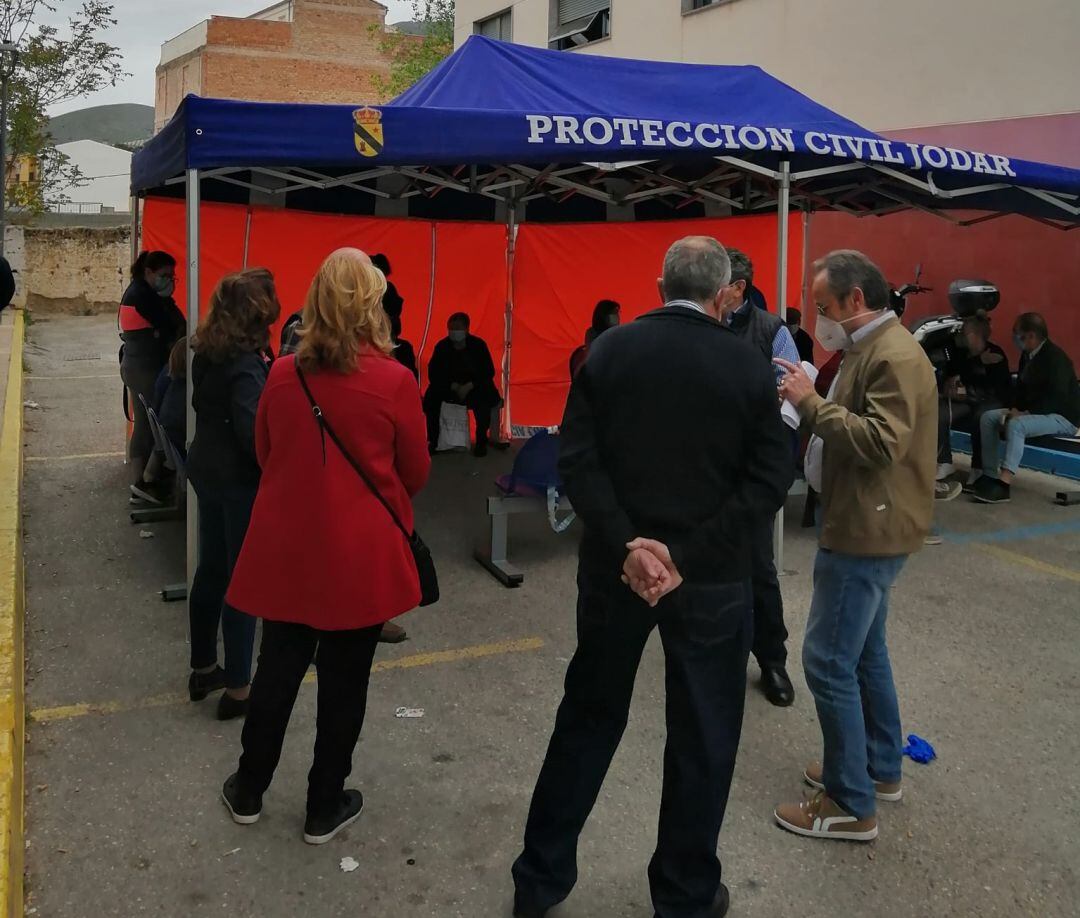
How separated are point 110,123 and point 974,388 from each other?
103 metres

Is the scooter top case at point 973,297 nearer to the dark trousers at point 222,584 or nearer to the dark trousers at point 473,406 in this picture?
the dark trousers at point 473,406

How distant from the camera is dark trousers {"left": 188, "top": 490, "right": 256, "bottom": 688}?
387 cm

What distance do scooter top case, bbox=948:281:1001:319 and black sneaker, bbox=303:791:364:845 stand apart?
840 cm

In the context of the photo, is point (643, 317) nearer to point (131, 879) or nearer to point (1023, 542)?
point (131, 879)

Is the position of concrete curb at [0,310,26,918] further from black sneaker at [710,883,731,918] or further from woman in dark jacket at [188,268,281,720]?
black sneaker at [710,883,731,918]

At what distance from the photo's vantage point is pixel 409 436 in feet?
9.93

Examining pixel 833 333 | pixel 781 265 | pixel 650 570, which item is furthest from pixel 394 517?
pixel 781 265

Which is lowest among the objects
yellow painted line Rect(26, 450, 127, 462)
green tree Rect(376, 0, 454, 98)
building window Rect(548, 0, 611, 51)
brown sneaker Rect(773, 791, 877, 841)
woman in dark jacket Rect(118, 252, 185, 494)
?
brown sneaker Rect(773, 791, 877, 841)

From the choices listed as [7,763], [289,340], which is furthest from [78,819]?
[289,340]

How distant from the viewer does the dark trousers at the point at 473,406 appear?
951 centimetres

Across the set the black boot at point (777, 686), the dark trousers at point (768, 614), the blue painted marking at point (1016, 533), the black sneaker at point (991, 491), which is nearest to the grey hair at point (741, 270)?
the dark trousers at point (768, 614)

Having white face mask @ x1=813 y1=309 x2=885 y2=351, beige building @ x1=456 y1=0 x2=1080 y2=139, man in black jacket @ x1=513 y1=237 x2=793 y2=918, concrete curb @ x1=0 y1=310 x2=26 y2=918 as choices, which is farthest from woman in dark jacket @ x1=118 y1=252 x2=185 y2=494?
beige building @ x1=456 y1=0 x2=1080 y2=139

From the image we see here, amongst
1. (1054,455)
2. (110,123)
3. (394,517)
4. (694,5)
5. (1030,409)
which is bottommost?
(1054,455)

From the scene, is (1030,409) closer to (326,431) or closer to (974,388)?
(974,388)
